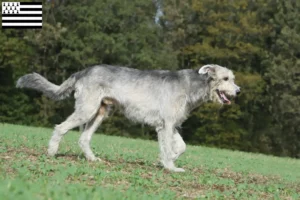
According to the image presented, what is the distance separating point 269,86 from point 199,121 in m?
7.06

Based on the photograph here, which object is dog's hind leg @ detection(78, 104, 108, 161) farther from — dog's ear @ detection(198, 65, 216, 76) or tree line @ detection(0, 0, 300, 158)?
tree line @ detection(0, 0, 300, 158)

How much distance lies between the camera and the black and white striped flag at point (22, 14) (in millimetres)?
38009

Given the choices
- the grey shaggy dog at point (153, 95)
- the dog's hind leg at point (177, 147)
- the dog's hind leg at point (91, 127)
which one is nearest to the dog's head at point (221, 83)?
the grey shaggy dog at point (153, 95)

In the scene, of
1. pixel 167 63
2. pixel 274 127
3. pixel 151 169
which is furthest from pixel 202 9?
pixel 151 169

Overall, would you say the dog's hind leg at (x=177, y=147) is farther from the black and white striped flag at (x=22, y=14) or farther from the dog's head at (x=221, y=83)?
the black and white striped flag at (x=22, y=14)

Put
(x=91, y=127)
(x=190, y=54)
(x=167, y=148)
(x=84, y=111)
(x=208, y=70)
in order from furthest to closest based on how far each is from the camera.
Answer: (x=190, y=54), (x=91, y=127), (x=208, y=70), (x=84, y=111), (x=167, y=148)

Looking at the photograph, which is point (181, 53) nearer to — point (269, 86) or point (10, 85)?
point (269, 86)

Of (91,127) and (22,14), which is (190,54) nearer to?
(22,14)

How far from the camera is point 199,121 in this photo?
52.9 meters

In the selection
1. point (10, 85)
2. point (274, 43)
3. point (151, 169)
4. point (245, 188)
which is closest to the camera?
point (245, 188)

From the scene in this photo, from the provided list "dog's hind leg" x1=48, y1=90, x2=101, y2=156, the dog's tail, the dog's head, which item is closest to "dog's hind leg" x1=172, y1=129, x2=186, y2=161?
the dog's head

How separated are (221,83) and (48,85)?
403cm

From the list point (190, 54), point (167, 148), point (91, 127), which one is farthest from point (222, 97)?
point (190, 54)

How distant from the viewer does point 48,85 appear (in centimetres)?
1369
